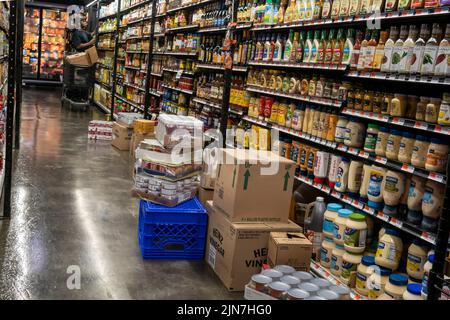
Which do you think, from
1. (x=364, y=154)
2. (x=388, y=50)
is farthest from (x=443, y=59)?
(x=364, y=154)

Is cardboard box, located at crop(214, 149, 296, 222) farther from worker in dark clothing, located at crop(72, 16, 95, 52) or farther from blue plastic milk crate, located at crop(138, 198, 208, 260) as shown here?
worker in dark clothing, located at crop(72, 16, 95, 52)

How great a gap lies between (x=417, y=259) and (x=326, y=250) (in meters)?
0.77

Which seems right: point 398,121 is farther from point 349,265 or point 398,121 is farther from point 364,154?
point 349,265

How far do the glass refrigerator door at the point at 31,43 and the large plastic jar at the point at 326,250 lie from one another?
18.0m

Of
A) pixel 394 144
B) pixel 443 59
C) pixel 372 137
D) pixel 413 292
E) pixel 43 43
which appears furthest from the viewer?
pixel 43 43

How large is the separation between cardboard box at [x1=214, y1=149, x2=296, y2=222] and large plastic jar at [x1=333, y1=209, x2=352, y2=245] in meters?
0.38

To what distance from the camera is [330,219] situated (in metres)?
3.94

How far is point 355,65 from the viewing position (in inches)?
161

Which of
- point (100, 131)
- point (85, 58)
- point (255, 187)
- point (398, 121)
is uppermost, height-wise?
point (85, 58)

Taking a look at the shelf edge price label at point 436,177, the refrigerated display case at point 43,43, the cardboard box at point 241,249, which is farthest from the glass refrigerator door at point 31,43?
the shelf edge price label at point 436,177

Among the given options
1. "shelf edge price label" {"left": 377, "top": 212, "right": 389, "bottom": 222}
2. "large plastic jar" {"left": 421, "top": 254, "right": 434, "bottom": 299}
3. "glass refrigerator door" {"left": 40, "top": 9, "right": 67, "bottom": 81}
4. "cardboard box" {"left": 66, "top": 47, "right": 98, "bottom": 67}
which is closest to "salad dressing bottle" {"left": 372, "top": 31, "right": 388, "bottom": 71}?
"shelf edge price label" {"left": 377, "top": 212, "right": 389, "bottom": 222}

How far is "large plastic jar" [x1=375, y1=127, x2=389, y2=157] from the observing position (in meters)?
3.77

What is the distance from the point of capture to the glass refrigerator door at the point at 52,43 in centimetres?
1978

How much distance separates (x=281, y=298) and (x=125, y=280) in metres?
1.32
